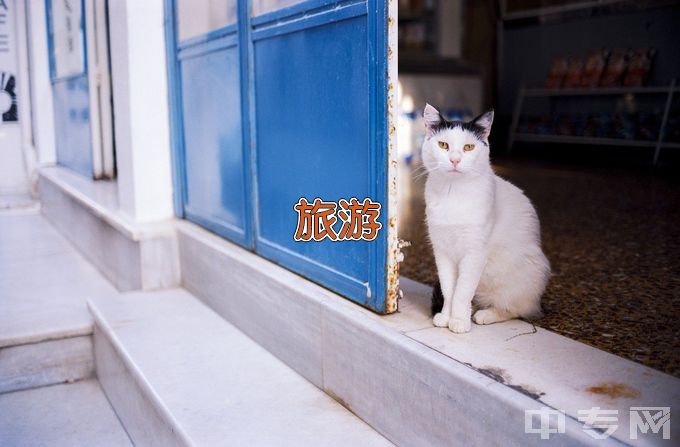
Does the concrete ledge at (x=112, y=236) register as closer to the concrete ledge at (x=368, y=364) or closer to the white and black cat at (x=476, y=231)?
the concrete ledge at (x=368, y=364)

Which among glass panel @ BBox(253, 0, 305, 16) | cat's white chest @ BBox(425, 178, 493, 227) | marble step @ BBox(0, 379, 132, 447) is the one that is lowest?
marble step @ BBox(0, 379, 132, 447)

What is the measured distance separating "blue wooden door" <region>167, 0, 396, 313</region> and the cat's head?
0.16 meters

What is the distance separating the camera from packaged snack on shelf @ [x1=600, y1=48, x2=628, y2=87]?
6.32 m

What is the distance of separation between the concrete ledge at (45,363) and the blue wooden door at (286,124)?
2.36 ft

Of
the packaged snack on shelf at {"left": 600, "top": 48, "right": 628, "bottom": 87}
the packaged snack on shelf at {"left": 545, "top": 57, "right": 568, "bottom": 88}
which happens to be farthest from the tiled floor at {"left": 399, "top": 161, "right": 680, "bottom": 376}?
the packaged snack on shelf at {"left": 545, "top": 57, "right": 568, "bottom": 88}

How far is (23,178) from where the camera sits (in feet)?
18.3

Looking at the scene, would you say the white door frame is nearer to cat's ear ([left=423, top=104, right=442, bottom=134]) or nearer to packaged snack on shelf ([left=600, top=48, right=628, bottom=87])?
cat's ear ([left=423, top=104, right=442, bottom=134])

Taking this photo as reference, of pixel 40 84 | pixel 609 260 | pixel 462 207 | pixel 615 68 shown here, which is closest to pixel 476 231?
pixel 462 207

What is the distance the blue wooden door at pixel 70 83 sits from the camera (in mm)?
4477

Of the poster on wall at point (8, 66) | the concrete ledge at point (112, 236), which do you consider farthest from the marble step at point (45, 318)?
the poster on wall at point (8, 66)

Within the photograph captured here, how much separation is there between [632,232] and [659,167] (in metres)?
3.23

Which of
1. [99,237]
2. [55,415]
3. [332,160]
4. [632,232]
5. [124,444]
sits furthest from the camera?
[99,237]

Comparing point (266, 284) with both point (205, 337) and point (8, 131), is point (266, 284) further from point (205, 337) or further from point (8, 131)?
point (8, 131)

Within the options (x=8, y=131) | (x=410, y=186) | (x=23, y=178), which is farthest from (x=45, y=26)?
(x=410, y=186)
